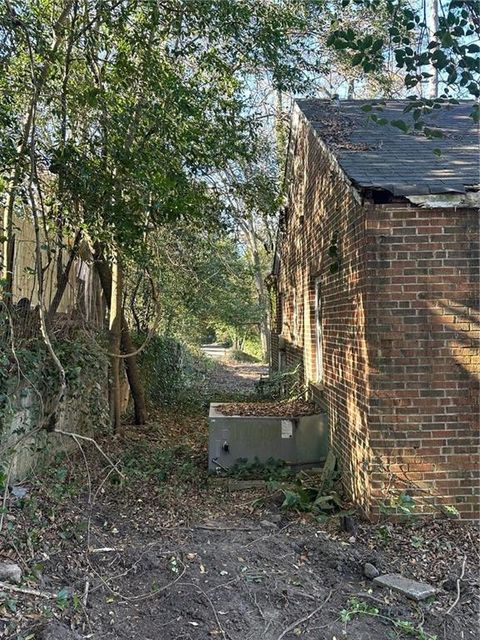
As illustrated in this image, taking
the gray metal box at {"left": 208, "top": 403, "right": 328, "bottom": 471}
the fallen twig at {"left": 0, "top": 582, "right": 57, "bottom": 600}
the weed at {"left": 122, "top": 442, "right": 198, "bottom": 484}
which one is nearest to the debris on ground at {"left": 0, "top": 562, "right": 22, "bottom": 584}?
the fallen twig at {"left": 0, "top": 582, "right": 57, "bottom": 600}

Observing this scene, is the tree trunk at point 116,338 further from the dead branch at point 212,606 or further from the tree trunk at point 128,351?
the dead branch at point 212,606

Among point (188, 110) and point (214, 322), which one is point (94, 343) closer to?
point (188, 110)

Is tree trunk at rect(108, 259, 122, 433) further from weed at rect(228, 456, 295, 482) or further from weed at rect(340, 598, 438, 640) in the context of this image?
weed at rect(340, 598, 438, 640)

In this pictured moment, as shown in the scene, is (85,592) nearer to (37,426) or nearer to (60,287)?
(37,426)

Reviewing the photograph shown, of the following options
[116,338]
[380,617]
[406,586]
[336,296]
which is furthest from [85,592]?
[116,338]

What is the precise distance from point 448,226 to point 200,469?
4548 mm

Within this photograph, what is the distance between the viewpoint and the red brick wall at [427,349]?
531 cm

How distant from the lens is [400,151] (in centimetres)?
654

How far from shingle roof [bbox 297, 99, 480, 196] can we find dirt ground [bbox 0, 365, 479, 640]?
10.9 ft

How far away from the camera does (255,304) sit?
944 inches

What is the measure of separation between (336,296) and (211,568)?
3.70 meters

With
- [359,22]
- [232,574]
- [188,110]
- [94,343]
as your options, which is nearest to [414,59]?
[188,110]

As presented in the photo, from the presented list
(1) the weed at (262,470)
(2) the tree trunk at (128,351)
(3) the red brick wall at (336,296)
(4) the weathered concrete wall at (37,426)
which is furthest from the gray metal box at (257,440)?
(2) the tree trunk at (128,351)

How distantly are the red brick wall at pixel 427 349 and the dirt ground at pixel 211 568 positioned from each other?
0.57m
